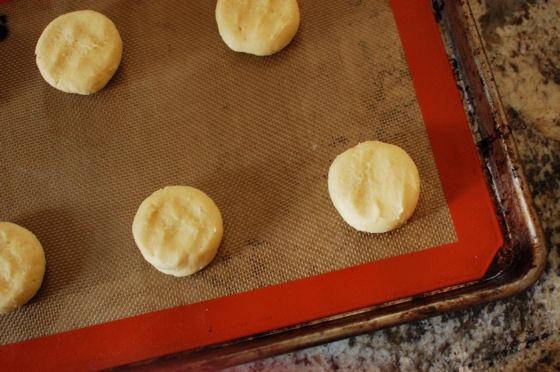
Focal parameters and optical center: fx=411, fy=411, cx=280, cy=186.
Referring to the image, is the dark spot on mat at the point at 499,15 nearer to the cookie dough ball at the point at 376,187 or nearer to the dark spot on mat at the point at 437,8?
the dark spot on mat at the point at 437,8

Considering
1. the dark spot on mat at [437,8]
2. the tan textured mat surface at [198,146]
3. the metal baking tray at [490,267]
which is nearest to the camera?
the metal baking tray at [490,267]

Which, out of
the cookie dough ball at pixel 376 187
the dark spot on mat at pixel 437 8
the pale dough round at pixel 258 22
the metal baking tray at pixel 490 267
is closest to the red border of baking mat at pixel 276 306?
the metal baking tray at pixel 490 267

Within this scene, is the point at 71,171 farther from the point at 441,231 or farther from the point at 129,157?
the point at 441,231

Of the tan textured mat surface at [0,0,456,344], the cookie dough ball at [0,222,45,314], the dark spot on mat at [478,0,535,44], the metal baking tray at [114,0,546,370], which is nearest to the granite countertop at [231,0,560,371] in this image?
the metal baking tray at [114,0,546,370]

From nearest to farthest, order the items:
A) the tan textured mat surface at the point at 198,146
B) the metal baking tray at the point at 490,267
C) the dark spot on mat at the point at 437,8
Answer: the metal baking tray at the point at 490,267 → the tan textured mat surface at the point at 198,146 → the dark spot on mat at the point at 437,8

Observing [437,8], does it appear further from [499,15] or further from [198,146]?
A: [198,146]

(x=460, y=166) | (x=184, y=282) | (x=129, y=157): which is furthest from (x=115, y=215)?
(x=460, y=166)

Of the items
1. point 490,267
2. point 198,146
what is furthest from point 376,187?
point 198,146
